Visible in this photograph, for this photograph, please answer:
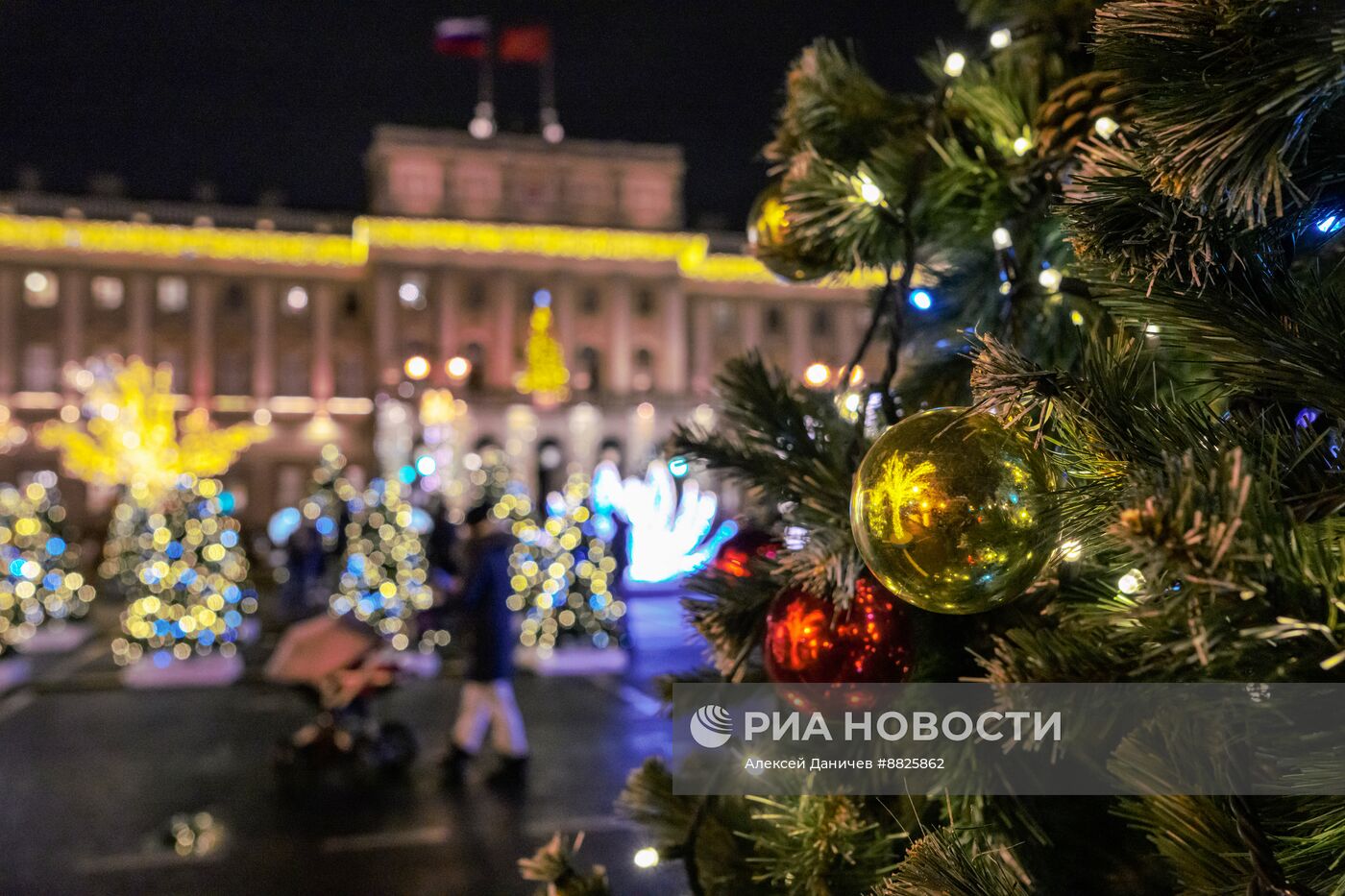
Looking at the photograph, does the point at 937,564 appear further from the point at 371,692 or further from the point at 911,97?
the point at 371,692

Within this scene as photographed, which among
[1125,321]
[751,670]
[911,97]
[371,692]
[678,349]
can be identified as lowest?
[371,692]

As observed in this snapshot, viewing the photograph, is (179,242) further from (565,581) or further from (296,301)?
(565,581)

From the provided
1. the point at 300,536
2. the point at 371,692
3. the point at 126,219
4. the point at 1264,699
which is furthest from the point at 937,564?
the point at 126,219

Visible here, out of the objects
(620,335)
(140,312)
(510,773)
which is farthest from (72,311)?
(510,773)

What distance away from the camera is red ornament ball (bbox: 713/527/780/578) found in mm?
1382

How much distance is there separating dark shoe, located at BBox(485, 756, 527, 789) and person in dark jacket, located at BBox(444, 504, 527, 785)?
38 millimetres

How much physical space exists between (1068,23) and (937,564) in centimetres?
99

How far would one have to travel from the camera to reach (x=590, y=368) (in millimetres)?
41875

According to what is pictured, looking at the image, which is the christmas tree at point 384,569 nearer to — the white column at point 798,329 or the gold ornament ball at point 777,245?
the gold ornament ball at point 777,245

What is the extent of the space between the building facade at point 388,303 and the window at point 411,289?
0.08 m

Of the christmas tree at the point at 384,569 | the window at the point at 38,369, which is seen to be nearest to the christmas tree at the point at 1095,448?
the christmas tree at the point at 384,569

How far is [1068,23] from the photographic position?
1481 mm

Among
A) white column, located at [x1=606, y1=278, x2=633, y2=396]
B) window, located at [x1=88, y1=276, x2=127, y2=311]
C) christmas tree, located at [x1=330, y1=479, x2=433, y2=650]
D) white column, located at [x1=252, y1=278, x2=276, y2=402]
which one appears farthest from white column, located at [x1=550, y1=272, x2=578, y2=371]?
christmas tree, located at [x1=330, y1=479, x2=433, y2=650]

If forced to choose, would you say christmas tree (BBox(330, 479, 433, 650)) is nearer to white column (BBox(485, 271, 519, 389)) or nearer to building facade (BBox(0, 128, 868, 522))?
building facade (BBox(0, 128, 868, 522))
